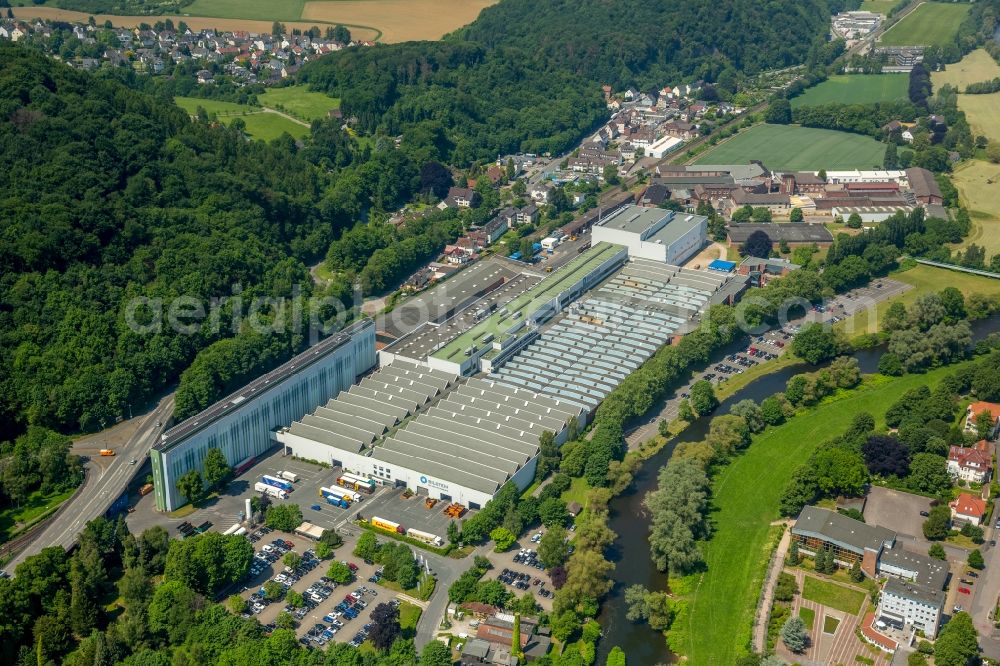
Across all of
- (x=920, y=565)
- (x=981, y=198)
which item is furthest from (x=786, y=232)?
(x=920, y=565)

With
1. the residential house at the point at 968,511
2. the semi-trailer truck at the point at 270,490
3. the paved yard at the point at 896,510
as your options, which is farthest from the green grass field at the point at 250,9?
the residential house at the point at 968,511

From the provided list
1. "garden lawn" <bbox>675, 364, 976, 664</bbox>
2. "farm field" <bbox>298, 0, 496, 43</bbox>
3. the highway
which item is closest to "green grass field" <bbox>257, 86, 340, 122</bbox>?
"farm field" <bbox>298, 0, 496, 43</bbox>

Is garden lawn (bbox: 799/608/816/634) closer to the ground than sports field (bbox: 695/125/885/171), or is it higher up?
closer to the ground

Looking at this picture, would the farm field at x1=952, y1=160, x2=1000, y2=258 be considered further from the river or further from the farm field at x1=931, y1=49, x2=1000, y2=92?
the farm field at x1=931, y1=49, x2=1000, y2=92

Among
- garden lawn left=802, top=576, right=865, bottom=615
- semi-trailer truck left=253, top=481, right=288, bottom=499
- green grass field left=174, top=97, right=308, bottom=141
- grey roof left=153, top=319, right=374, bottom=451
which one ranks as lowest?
semi-trailer truck left=253, top=481, right=288, bottom=499

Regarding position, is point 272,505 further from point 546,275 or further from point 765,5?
point 765,5

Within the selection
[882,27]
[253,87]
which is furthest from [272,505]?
[882,27]
